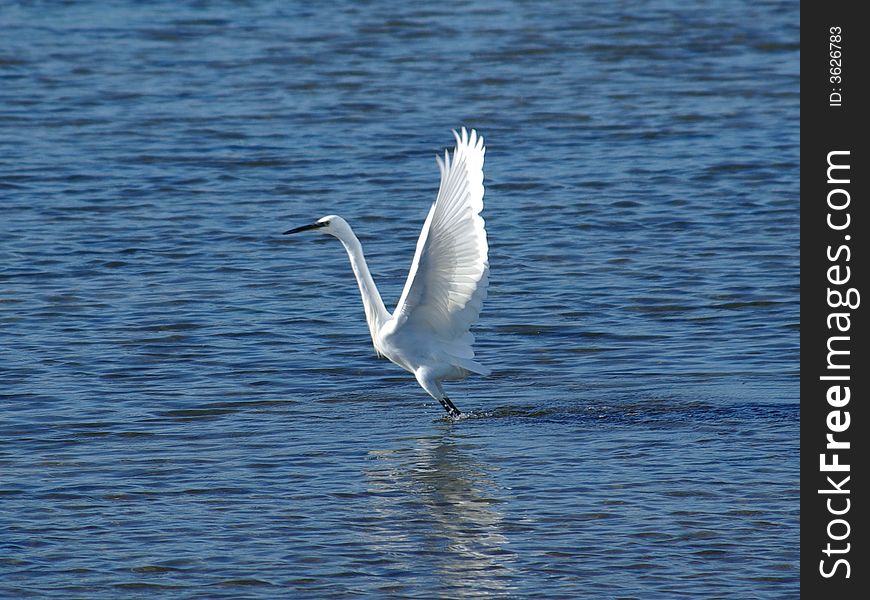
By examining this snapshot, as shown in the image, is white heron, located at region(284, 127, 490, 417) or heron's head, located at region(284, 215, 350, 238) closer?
white heron, located at region(284, 127, 490, 417)

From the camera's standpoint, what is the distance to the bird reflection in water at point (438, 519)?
680cm

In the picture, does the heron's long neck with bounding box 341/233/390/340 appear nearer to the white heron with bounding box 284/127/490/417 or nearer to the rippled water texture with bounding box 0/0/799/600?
the white heron with bounding box 284/127/490/417

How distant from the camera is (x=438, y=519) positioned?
24.5 ft

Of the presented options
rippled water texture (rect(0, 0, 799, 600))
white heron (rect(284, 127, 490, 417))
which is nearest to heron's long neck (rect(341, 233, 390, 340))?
white heron (rect(284, 127, 490, 417))

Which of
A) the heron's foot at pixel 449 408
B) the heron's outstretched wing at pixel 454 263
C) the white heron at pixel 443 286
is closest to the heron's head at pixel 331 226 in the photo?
the white heron at pixel 443 286

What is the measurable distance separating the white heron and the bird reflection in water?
1.50ft

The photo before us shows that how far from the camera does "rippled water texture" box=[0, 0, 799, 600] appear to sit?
23.4 ft

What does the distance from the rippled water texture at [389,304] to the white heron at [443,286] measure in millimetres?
326

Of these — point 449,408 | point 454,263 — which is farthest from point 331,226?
point 449,408

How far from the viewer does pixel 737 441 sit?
27.6 ft

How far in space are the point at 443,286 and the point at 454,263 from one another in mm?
226

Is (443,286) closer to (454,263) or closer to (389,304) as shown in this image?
(454,263)
